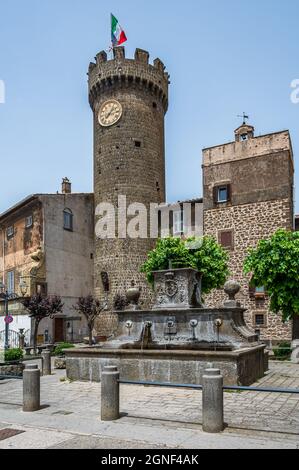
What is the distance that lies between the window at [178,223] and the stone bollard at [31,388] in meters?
29.3

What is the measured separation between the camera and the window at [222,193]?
34.7 m

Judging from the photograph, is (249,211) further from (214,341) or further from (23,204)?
(214,341)

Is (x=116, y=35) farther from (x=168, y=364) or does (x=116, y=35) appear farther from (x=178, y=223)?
(x=168, y=364)

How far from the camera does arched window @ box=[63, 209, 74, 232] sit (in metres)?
36.8

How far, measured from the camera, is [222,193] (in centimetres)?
3516

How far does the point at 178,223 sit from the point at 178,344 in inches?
995

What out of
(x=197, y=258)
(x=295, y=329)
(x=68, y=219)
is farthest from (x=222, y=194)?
(x=295, y=329)

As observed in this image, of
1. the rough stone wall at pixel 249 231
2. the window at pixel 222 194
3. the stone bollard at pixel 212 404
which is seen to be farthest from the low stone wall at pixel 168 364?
the window at pixel 222 194

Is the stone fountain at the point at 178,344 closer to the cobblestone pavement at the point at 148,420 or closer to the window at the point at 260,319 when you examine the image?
the cobblestone pavement at the point at 148,420

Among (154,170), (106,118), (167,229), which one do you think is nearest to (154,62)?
(106,118)

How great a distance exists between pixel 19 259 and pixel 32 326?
809cm

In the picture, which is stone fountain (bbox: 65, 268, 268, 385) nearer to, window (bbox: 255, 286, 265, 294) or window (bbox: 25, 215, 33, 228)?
window (bbox: 255, 286, 265, 294)

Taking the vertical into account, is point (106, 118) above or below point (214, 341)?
above
